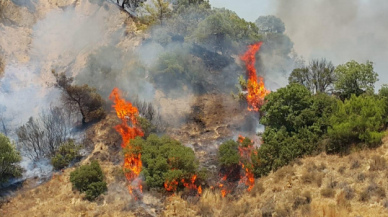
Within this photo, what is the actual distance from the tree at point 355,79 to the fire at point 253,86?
316 inches

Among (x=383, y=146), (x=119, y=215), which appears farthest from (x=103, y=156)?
(x=383, y=146)

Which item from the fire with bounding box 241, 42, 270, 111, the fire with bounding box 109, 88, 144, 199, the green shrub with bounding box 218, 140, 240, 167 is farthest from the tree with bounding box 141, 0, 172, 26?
the green shrub with bounding box 218, 140, 240, 167

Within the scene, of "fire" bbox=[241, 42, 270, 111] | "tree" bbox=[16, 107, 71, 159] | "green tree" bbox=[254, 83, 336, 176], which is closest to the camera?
"green tree" bbox=[254, 83, 336, 176]

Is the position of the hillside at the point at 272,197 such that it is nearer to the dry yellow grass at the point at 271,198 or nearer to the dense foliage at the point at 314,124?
the dry yellow grass at the point at 271,198

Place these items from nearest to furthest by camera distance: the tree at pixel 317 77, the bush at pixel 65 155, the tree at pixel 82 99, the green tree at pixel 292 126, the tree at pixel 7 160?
the tree at pixel 7 160 → the green tree at pixel 292 126 → the bush at pixel 65 155 → the tree at pixel 82 99 → the tree at pixel 317 77

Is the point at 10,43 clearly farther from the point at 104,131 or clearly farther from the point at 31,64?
the point at 104,131

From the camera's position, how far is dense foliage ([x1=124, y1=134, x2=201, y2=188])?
81.1ft

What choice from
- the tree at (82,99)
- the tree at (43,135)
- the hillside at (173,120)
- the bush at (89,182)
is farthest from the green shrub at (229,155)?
the tree at (43,135)

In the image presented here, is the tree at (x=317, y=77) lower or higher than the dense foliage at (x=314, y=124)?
higher

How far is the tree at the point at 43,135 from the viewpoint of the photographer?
2981 centimetres

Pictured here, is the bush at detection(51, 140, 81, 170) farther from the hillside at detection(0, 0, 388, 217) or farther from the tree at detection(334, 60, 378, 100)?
the tree at detection(334, 60, 378, 100)

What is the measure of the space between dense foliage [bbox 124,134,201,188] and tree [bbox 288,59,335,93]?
1679 cm

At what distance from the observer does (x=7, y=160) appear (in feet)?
84.0

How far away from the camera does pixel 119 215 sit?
2219cm
